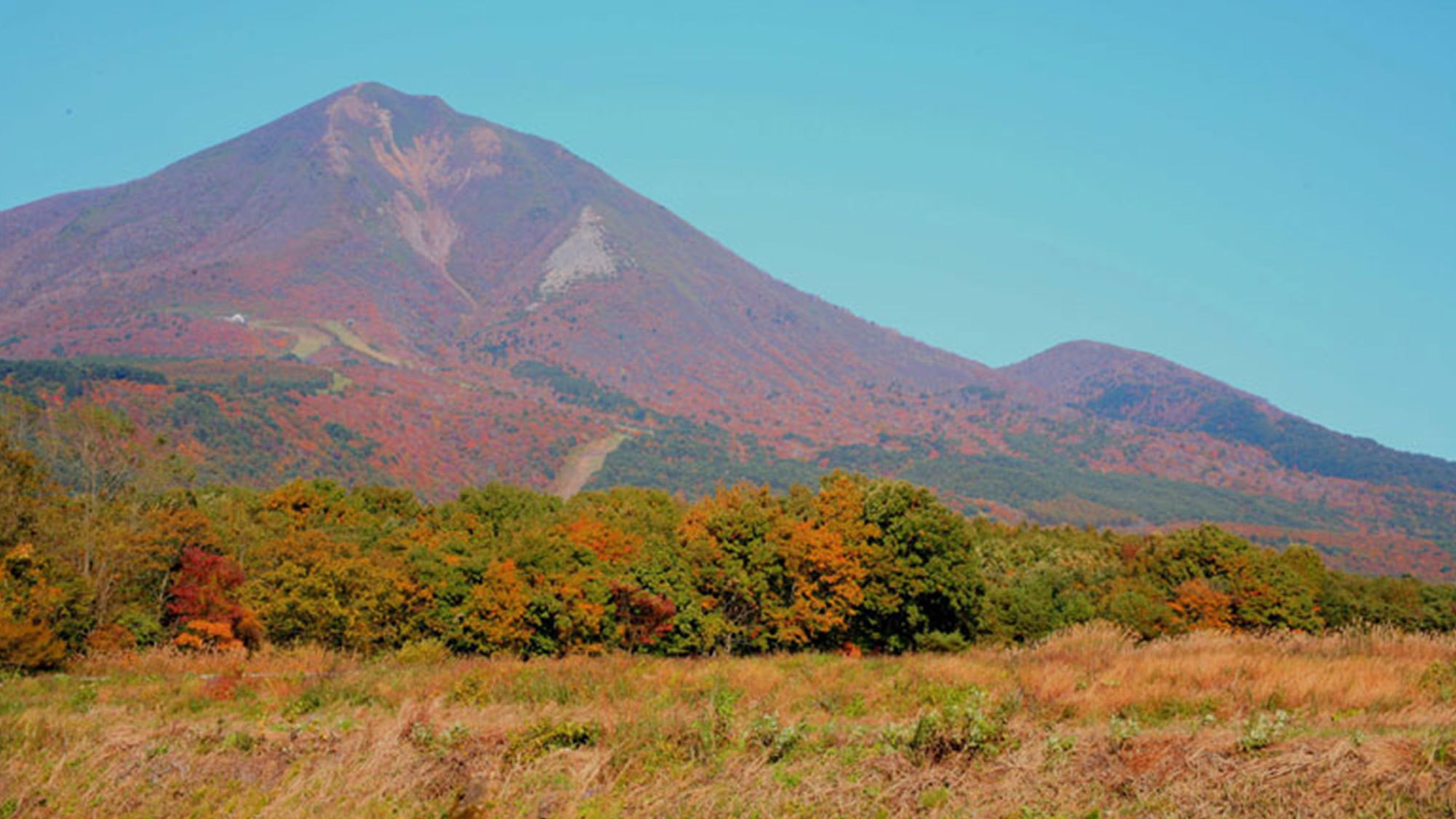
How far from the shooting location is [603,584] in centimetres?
3275

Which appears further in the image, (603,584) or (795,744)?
(603,584)

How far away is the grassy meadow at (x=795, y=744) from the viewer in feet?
30.0

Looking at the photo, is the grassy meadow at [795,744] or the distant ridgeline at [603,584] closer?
the grassy meadow at [795,744]

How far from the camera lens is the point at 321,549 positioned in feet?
119

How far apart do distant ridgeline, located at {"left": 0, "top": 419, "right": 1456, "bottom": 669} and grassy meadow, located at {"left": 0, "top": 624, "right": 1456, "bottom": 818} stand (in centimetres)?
1362

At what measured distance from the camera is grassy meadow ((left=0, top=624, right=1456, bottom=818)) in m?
9.13

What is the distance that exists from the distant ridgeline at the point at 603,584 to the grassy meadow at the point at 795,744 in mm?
13617

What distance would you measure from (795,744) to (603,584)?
74.8 feet

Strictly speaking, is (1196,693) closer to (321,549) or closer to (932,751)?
(932,751)

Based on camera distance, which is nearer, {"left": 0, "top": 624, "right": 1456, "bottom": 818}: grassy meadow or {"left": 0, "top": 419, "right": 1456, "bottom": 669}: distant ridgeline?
{"left": 0, "top": 624, "right": 1456, "bottom": 818}: grassy meadow

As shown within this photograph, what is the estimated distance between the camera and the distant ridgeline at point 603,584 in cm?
3145

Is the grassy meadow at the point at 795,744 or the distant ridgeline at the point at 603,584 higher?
A: the grassy meadow at the point at 795,744

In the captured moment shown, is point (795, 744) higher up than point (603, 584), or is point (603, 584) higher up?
point (795, 744)

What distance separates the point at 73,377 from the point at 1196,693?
16458cm
